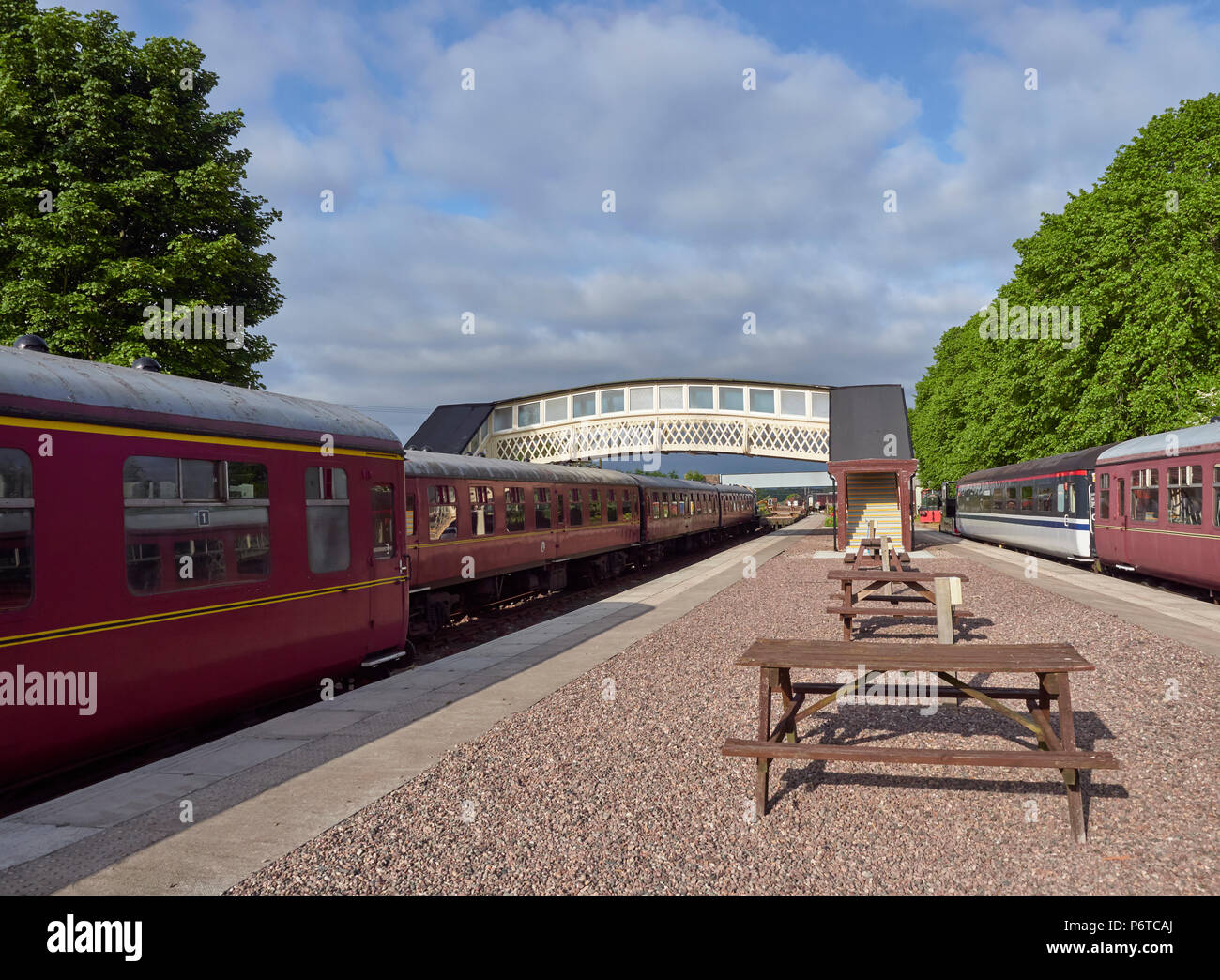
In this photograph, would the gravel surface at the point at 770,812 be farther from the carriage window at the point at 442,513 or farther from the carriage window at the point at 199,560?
the carriage window at the point at 442,513

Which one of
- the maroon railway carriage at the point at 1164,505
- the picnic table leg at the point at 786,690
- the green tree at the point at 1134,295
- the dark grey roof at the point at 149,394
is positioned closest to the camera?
the dark grey roof at the point at 149,394

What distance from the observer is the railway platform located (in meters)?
4.16

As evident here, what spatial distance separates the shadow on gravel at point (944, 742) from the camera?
520cm

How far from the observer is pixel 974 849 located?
4.33 meters

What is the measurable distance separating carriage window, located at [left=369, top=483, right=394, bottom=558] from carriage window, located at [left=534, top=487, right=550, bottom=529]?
7.99 m

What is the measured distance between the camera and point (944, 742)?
6.26 metres

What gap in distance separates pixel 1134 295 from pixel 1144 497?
34.1ft

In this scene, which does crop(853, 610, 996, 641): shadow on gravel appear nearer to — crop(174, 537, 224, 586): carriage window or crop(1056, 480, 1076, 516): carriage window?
crop(174, 537, 224, 586): carriage window

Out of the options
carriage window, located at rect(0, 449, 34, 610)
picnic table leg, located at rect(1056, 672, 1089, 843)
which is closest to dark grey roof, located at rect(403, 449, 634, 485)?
carriage window, located at rect(0, 449, 34, 610)

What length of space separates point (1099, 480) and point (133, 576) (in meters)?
20.4

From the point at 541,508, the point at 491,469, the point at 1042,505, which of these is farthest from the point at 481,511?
the point at 1042,505

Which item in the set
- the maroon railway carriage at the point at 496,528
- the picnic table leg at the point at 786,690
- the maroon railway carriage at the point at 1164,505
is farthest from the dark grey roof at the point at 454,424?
the picnic table leg at the point at 786,690

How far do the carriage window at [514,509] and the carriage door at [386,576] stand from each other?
242 inches

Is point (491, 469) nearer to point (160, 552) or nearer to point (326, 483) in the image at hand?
point (326, 483)
